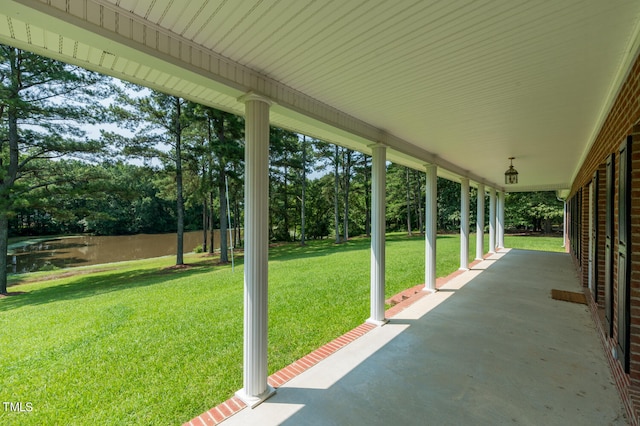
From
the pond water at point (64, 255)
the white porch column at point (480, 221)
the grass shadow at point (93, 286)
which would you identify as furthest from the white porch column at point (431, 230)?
the pond water at point (64, 255)

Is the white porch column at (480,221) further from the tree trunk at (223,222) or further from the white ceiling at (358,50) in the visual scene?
the tree trunk at (223,222)

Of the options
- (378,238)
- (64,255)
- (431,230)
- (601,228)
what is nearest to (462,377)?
(378,238)

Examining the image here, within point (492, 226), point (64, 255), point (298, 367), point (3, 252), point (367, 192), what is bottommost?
point (64, 255)

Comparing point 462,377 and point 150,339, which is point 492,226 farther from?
point 150,339

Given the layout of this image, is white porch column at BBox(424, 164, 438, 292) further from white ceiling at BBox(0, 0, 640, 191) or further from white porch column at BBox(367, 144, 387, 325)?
white ceiling at BBox(0, 0, 640, 191)

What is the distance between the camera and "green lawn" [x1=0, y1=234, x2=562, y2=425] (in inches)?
103

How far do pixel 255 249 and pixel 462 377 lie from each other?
8.12ft

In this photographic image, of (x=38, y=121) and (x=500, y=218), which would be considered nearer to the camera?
(x=38, y=121)

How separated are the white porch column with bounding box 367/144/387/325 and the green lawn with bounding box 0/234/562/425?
1.55 feet

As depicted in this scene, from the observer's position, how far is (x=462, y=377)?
2857 mm

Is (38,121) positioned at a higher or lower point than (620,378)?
higher

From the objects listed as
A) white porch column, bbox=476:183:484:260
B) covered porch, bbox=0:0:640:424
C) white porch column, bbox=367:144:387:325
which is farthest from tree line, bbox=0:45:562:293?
white porch column, bbox=476:183:484:260

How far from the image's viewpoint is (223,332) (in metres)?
4.30

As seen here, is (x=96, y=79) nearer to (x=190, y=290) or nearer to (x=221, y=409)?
(x=190, y=290)
